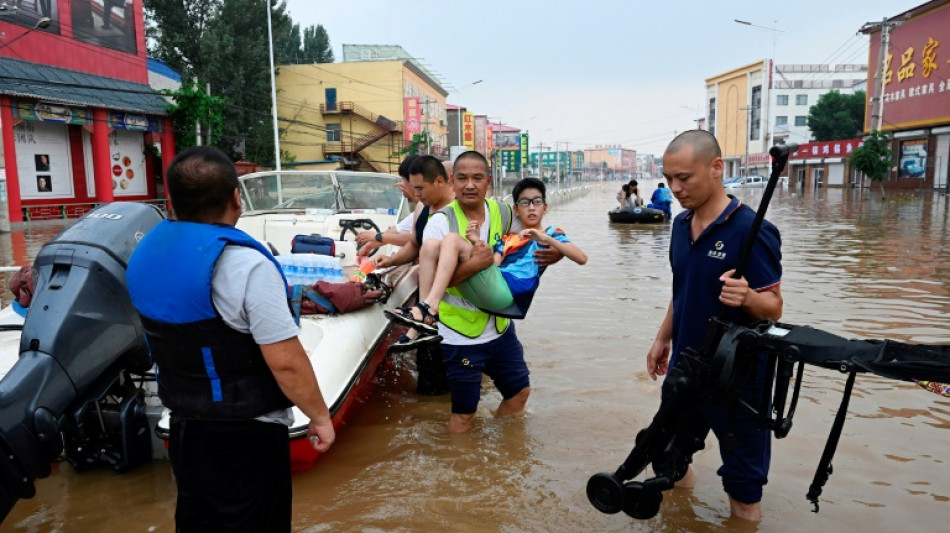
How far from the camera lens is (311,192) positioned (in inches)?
297

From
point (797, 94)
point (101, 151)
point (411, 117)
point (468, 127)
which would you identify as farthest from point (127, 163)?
point (797, 94)

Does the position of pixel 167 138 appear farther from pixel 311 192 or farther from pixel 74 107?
pixel 311 192

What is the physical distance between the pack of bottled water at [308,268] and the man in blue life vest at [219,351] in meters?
2.60

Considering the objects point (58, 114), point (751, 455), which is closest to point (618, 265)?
point (751, 455)

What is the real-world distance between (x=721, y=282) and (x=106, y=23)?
90.3ft

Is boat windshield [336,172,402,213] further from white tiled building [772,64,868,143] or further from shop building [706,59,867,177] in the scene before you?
white tiled building [772,64,868,143]

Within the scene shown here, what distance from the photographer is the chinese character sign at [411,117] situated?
49.8 meters

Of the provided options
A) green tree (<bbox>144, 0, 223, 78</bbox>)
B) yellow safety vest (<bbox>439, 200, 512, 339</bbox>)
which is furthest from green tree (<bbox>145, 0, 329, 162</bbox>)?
yellow safety vest (<bbox>439, 200, 512, 339</bbox>)

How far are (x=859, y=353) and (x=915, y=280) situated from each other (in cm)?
952

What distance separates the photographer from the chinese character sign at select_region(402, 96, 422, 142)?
1962 inches

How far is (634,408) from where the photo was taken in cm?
528

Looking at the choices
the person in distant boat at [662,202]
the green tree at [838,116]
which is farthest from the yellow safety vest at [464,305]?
the green tree at [838,116]

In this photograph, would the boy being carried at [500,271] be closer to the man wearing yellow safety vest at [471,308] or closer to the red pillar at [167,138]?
the man wearing yellow safety vest at [471,308]

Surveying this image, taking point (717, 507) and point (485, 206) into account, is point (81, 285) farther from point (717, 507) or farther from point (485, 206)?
point (717, 507)
